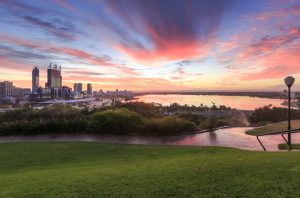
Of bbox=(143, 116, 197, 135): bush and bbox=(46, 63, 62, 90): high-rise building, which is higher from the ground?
bbox=(46, 63, 62, 90): high-rise building

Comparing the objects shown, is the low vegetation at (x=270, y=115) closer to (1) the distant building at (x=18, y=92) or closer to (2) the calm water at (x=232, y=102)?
(2) the calm water at (x=232, y=102)

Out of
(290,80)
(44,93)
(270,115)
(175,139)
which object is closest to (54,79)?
(44,93)

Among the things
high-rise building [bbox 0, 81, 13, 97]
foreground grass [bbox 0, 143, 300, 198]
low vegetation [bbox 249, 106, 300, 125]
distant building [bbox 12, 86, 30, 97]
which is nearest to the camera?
foreground grass [bbox 0, 143, 300, 198]

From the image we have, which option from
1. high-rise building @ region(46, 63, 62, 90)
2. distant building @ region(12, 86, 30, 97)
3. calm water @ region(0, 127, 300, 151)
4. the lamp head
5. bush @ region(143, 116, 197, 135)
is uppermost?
high-rise building @ region(46, 63, 62, 90)

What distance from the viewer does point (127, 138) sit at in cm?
1309

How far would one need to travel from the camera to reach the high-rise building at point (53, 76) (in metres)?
95.2

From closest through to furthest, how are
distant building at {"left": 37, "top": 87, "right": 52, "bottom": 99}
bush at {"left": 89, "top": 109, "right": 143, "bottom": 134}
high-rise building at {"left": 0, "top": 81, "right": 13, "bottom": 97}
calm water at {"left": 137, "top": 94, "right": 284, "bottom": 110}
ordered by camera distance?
bush at {"left": 89, "top": 109, "right": 143, "bottom": 134}
calm water at {"left": 137, "top": 94, "right": 284, "bottom": 110}
distant building at {"left": 37, "top": 87, "right": 52, "bottom": 99}
high-rise building at {"left": 0, "top": 81, "right": 13, "bottom": 97}

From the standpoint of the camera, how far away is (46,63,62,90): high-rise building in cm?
9525

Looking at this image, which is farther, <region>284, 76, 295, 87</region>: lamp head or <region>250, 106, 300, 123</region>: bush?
<region>250, 106, 300, 123</region>: bush

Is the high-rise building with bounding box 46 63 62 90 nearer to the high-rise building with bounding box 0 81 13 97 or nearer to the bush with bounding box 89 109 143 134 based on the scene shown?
the high-rise building with bounding box 0 81 13 97

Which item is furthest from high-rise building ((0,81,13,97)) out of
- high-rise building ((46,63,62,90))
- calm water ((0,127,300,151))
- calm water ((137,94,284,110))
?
calm water ((0,127,300,151))

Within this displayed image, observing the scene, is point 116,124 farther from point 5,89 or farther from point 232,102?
point 5,89

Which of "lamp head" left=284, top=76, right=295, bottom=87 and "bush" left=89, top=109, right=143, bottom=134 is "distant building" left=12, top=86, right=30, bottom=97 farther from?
"lamp head" left=284, top=76, right=295, bottom=87

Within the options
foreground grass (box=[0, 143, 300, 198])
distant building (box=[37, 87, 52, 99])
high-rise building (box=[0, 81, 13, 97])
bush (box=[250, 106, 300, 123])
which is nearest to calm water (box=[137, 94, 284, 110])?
bush (box=[250, 106, 300, 123])
